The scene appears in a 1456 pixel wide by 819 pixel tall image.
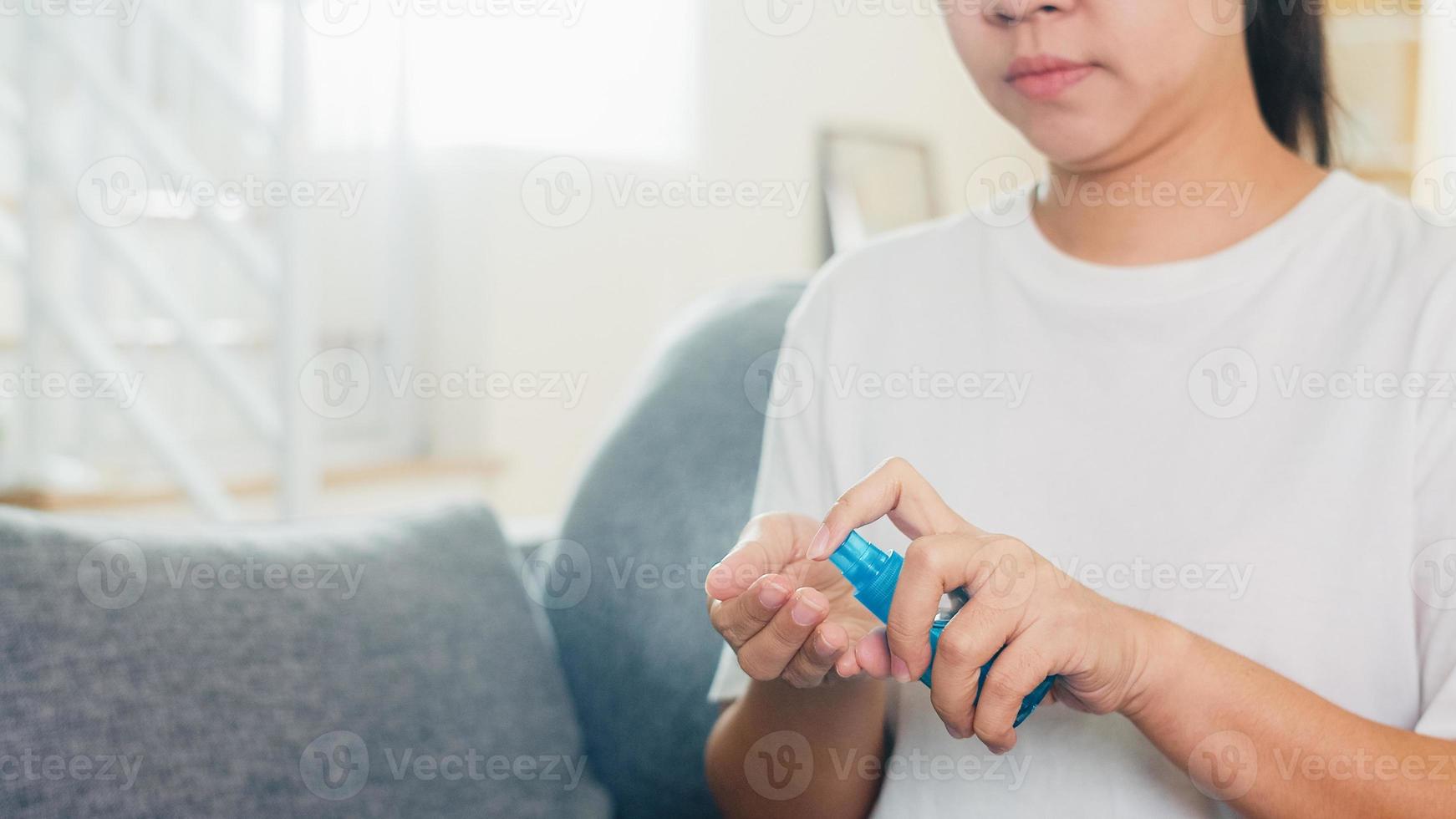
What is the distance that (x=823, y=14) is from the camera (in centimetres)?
346

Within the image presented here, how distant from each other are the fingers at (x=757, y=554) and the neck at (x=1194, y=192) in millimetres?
316

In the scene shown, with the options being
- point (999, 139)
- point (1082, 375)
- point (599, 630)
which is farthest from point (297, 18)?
point (999, 139)

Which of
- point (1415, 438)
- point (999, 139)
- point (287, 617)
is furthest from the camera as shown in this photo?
point (999, 139)

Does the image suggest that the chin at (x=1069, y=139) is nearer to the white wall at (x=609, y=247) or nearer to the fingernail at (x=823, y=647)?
the fingernail at (x=823, y=647)

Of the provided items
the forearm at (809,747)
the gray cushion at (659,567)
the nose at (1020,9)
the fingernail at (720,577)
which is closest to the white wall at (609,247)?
the gray cushion at (659,567)

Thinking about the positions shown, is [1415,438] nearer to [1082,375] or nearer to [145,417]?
[1082,375]

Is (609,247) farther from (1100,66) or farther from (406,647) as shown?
(1100,66)

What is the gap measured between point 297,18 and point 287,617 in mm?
1092

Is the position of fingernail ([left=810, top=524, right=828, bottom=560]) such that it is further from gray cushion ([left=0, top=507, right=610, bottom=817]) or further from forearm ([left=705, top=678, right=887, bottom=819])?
gray cushion ([left=0, top=507, right=610, bottom=817])

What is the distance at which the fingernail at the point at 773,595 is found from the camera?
1.99 feet

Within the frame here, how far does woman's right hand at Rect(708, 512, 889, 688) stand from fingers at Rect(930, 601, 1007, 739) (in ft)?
0.13

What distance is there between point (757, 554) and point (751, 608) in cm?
4

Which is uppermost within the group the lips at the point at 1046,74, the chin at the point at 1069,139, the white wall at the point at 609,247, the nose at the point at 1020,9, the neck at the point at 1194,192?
the nose at the point at 1020,9

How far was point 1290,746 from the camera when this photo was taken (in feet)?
2.18
